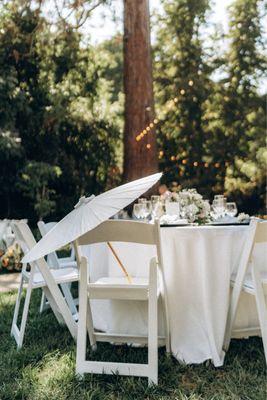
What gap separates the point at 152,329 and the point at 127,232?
594 mm

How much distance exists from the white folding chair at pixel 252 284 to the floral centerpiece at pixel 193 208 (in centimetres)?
76

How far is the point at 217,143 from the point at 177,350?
9.25 m

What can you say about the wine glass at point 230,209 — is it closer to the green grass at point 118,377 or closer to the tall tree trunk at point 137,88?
the green grass at point 118,377

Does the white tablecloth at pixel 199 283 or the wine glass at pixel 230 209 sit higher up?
the wine glass at pixel 230 209

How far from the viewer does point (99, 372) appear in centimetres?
285

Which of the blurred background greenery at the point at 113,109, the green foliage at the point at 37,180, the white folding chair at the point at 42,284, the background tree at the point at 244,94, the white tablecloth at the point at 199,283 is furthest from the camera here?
the background tree at the point at 244,94

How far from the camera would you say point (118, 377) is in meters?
2.86

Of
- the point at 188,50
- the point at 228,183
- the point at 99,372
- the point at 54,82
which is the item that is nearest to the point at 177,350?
the point at 99,372

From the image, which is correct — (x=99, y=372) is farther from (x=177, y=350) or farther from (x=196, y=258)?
(x=196, y=258)

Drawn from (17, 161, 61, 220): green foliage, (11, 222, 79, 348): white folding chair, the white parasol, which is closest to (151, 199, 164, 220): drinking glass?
(11, 222, 79, 348): white folding chair

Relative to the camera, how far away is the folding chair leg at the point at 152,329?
2775 mm

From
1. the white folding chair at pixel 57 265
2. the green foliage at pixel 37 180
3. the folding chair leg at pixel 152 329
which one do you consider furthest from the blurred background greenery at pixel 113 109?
the folding chair leg at pixel 152 329

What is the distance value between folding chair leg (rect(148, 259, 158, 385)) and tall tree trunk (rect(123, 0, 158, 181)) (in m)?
5.30

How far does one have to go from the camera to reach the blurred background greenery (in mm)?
9188
